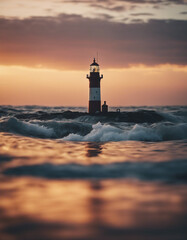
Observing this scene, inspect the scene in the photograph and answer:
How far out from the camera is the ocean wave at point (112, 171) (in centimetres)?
568

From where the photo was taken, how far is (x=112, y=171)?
6113mm

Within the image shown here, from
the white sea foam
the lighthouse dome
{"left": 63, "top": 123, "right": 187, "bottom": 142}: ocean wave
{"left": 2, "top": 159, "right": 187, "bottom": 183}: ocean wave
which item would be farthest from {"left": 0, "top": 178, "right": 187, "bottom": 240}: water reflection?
the lighthouse dome

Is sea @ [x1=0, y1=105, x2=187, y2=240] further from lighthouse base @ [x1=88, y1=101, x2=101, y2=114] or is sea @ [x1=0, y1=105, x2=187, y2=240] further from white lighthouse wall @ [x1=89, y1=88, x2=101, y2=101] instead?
lighthouse base @ [x1=88, y1=101, x2=101, y2=114]

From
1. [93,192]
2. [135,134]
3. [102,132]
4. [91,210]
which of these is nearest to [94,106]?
[102,132]

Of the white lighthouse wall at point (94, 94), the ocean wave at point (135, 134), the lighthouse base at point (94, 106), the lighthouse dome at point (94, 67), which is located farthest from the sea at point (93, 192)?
the lighthouse dome at point (94, 67)

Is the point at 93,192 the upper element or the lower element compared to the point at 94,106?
lower

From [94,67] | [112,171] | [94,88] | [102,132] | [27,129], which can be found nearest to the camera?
[112,171]

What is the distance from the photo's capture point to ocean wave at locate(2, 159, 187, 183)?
5.68 meters

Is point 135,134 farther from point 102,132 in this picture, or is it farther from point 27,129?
point 27,129

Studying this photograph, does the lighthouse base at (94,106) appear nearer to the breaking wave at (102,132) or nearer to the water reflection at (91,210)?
the breaking wave at (102,132)

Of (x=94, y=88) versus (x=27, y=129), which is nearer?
(x=27, y=129)

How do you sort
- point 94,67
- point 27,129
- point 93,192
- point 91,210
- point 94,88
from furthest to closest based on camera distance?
point 94,67 < point 94,88 < point 27,129 < point 93,192 < point 91,210

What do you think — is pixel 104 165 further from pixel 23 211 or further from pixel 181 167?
pixel 23 211

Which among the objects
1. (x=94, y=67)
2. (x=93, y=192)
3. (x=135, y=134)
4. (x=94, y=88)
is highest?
(x=94, y=67)
